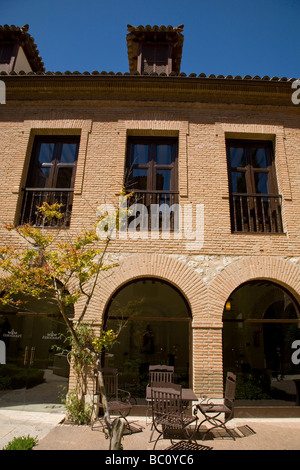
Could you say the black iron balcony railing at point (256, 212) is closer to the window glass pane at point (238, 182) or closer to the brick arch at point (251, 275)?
the window glass pane at point (238, 182)

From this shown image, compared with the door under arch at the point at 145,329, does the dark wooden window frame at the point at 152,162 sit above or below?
above

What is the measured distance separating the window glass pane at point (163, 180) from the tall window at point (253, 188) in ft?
5.05

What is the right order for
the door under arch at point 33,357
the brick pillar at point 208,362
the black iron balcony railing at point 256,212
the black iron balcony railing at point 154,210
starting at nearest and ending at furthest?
the brick pillar at point 208,362 < the door under arch at point 33,357 < the black iron balcony railing at point 154,210 < the black iron balcony railing at point 256,212

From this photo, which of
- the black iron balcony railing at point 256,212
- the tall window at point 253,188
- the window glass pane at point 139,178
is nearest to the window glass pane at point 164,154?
the window glass pane at point 139,178

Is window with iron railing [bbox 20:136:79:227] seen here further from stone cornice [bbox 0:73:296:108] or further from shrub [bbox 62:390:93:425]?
shrub [bbox 62:390:93:425]

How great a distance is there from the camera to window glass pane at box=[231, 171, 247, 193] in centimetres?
711

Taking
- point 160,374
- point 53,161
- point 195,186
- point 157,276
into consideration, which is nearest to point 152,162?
point 195,186

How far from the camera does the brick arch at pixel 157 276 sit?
5.90 meters

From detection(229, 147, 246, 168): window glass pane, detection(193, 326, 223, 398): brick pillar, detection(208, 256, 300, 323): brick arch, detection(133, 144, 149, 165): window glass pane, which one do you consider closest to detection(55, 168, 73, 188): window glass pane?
detection(133, 144, 149, 165): window glass pane

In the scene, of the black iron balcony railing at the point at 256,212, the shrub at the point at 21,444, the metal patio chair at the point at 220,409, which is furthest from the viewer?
the black iron balcony railing at the point at 256,212

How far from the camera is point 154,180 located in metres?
7.11

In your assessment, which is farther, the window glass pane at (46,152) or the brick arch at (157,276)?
the window glass pane at (46,152)

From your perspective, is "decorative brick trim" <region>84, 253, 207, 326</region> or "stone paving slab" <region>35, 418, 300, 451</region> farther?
"decorative brick trim" <region>84, 253, 207, 326</region>
